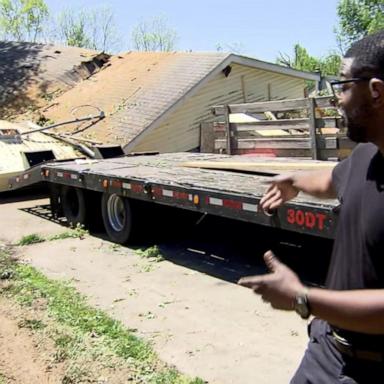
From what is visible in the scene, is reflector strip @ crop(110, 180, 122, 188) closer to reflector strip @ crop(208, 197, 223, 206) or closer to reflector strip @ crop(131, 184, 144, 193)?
reflector strip @ crop(131, 184, 144, 193)

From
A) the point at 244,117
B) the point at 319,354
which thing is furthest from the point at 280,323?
the point at 244,117

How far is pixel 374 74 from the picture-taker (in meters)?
1.79

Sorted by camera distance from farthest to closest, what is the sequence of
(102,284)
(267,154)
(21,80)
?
(21,80)
(267,154)
(102,284)

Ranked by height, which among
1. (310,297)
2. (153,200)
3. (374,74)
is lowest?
(153,200)

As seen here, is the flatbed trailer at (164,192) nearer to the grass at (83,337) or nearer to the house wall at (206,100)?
the grass at (83,337)

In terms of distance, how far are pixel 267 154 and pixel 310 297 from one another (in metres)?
8.81

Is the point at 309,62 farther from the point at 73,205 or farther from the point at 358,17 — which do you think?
the point at 73,205

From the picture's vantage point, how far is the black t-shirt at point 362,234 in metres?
1.79

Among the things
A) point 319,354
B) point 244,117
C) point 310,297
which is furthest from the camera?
point 244,117

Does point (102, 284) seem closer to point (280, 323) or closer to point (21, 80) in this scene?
point (280, 323)

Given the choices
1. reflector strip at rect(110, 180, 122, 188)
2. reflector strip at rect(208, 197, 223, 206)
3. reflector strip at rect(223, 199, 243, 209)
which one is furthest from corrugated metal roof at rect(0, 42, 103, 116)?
reflector strip at rect(223, 199, 243, 209)

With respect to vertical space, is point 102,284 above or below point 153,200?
below

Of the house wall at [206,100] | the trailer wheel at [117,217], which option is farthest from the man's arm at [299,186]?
the house wall at [206,100]

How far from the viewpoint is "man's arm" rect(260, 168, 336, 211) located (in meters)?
2.48
